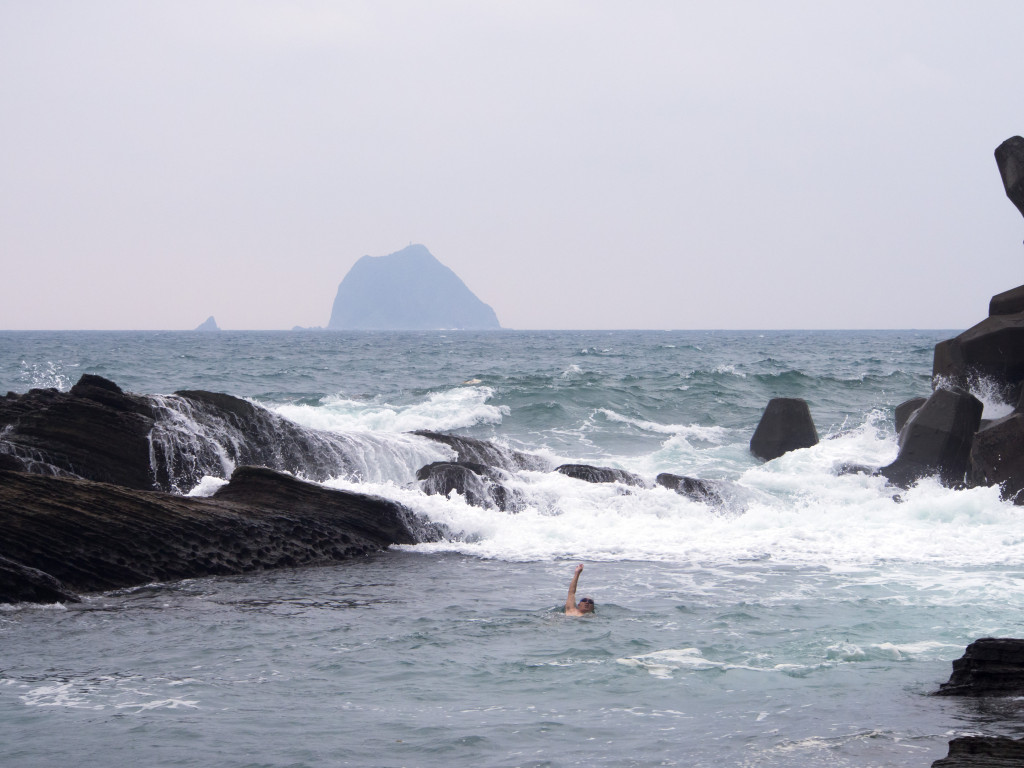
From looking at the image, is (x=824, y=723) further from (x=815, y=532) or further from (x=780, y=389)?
(x=780, y=389)

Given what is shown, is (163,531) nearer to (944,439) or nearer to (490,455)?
(490,455)

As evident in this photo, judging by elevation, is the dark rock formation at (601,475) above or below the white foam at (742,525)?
above

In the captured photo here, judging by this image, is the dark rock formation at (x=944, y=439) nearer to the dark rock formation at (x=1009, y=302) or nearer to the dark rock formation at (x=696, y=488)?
the dark rock formation at (x=1009, y=302)

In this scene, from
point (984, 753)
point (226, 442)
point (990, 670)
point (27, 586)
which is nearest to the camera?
point (984, 753)

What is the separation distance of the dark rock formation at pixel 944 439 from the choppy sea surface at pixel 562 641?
56cm

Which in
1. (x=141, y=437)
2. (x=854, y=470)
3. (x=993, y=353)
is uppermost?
(x=993, y=353)

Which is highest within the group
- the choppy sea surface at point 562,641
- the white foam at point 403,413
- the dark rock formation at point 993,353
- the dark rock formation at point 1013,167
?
the dark rock formation at point 1013,167

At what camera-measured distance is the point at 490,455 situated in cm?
1977

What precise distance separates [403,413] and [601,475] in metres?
13.7

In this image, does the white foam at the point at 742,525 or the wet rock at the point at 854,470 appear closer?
the white foam at the point at 742,525

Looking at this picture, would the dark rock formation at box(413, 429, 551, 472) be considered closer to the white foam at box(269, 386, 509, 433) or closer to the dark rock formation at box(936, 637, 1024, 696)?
the white foam at box(269, 386, 509, 433)

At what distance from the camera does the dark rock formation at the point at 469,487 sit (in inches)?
650

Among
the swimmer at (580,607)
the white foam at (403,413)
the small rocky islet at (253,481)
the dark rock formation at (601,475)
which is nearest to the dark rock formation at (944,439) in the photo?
the small rocky islet at (253,481)

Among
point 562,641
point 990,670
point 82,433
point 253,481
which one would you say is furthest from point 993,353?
point 82,433
